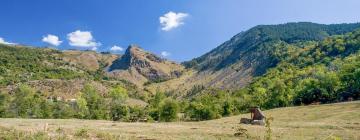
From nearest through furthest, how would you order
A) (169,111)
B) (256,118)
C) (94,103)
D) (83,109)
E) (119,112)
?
1. (256,118)
2. (169,111)
3. (83,109)
4. (94,103)
5. (119,112)

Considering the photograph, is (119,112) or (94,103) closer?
(94,103)

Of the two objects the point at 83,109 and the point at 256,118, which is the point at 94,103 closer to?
the point at 83,109

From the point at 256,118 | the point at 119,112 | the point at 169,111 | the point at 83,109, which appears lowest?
the point at 256,118

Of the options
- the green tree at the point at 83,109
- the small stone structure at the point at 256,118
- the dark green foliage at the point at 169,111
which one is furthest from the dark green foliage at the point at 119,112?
the small stone structure at the point at 256,118

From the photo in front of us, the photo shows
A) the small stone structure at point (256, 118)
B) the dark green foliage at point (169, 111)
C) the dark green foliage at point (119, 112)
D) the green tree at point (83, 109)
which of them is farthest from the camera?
the dark green foliage at point (119, 112)

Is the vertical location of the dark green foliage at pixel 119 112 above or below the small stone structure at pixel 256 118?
above

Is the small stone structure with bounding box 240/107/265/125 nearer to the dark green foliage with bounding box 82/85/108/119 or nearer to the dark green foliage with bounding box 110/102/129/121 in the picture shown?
the dark green foliage with bounding box 82/85/108/119

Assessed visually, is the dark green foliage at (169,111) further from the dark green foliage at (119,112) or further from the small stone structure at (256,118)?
the small stone structure at (256,118)

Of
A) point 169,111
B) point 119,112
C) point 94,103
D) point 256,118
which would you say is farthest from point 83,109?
point 256,118

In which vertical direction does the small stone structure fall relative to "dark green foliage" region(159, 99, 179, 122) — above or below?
below

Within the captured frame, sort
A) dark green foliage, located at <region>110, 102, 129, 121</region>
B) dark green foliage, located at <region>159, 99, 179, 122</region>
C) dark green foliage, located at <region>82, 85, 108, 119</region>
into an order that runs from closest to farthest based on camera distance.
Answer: dark green foliage, located at <region>159, 99, 179, 122</region> < dark green foliage, located at <region>82, 85, 108, 119</region> < dark green foliage, located at <region>110, 102, 129, 121</region>

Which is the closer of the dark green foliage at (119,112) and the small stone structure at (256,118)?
the small stone structure at (256,118)

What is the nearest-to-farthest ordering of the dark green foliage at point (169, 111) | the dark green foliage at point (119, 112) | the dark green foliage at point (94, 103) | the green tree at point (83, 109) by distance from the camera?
Result: 1. the dark green foliage at point (169, 111)
2. the green tree at point (83, 109)
3. the dark green foliage at point (94, 103)
4. the dark green foliage at point (119, 112)

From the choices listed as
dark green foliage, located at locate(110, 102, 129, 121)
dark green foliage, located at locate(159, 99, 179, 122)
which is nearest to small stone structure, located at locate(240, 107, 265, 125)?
dark green foliage, located at locate(159, 99, 179, 122)
